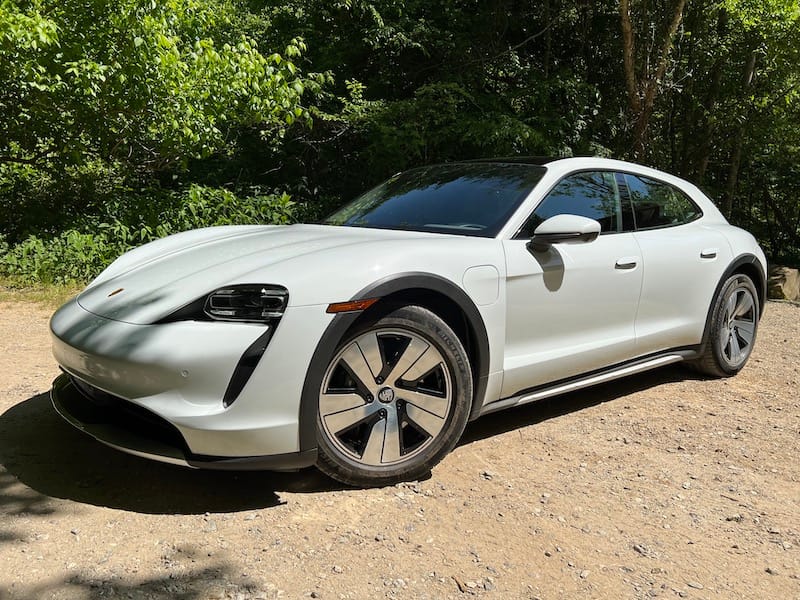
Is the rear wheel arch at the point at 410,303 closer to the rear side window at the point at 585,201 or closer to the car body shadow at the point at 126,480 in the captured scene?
the car body shadow at the point at 126,480

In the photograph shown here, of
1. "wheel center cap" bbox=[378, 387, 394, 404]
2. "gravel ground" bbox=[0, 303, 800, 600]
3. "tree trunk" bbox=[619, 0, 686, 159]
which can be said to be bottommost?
"gravel ground" bbox=[0, 303, 800, 600]

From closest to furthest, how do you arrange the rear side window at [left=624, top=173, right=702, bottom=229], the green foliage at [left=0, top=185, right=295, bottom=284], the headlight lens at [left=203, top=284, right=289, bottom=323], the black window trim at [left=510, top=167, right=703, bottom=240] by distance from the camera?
the headlight lens at [left=203, top=284, right=289, bottom=323] < the black window trim at [left=510, top=167, right=703, bottom=240] < the rear side window at [left=624, top=173, right=702, bottom=229] < the green foliage at [left=0, top=185, right=295, bottom=284]

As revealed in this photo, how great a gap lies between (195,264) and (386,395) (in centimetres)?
103

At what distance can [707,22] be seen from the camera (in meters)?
11.5

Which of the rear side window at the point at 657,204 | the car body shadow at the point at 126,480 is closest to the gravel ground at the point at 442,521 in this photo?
the car body shadow at the point at 126,480

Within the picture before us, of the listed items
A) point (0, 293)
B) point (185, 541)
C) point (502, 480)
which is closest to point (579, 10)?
point (0, 293)

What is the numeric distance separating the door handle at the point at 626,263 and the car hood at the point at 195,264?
3.81 ft

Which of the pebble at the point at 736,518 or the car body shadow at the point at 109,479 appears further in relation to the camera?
the pebble at the point at 736,518

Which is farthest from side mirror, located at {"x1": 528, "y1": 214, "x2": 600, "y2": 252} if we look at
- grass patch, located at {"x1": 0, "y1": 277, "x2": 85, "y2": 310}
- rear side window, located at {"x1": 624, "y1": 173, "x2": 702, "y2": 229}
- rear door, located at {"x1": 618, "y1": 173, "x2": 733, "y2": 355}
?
grass patch, located at {"x1": 0, "y1": 277, "x2": 85, "y2": 310}

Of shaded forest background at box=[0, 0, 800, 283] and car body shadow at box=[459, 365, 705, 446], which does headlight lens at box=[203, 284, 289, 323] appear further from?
shaded forest background at box=[0, 0, 800, 283]

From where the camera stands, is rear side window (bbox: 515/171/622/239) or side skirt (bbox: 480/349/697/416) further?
rear side window (bbox: 515/171/622/239)

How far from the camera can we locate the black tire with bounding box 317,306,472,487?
265 cm

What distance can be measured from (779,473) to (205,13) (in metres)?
7.51

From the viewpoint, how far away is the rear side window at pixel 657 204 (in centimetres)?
405
